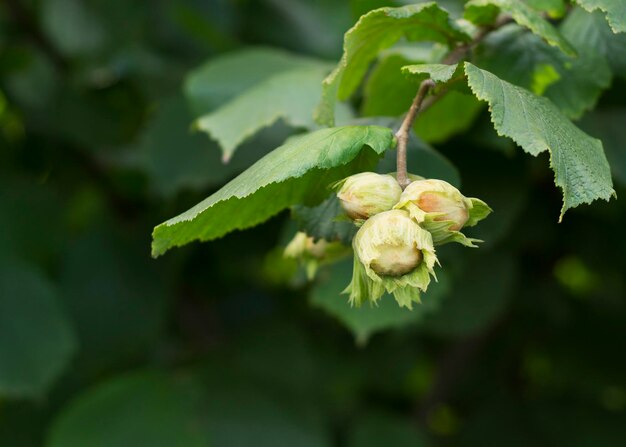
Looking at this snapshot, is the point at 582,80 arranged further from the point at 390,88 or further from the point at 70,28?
the point at 70,28

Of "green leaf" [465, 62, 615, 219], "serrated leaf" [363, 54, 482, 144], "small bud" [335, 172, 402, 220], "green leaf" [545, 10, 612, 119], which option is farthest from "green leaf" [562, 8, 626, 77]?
"small bud" [335, 172, 402, 220]

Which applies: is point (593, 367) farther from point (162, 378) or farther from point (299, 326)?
point (162, 378)

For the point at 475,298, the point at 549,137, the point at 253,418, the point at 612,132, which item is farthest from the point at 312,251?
the point at 253,418

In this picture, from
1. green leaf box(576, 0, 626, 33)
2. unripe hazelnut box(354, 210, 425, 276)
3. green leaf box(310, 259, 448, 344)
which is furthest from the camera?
green leaf box(310, 259, 448, 344)

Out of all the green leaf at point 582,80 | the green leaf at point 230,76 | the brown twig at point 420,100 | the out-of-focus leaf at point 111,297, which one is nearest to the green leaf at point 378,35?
the brown twig at point 420,100

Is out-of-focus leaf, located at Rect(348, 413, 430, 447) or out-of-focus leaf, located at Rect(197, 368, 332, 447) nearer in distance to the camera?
out-of-focus leaf, located at Rect(197, 368, 332, 447)

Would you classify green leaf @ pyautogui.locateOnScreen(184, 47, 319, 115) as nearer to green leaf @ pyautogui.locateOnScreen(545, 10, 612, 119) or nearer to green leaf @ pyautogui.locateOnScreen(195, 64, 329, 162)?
green leaf @ pyautogui.locateOnScreen(195, 64, 329, 162)

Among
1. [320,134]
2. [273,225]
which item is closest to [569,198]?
[320,134]

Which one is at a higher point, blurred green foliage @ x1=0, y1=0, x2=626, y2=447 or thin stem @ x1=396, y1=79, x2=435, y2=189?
thin stem @ x1=396, y1=79, x2=435, y2=189
